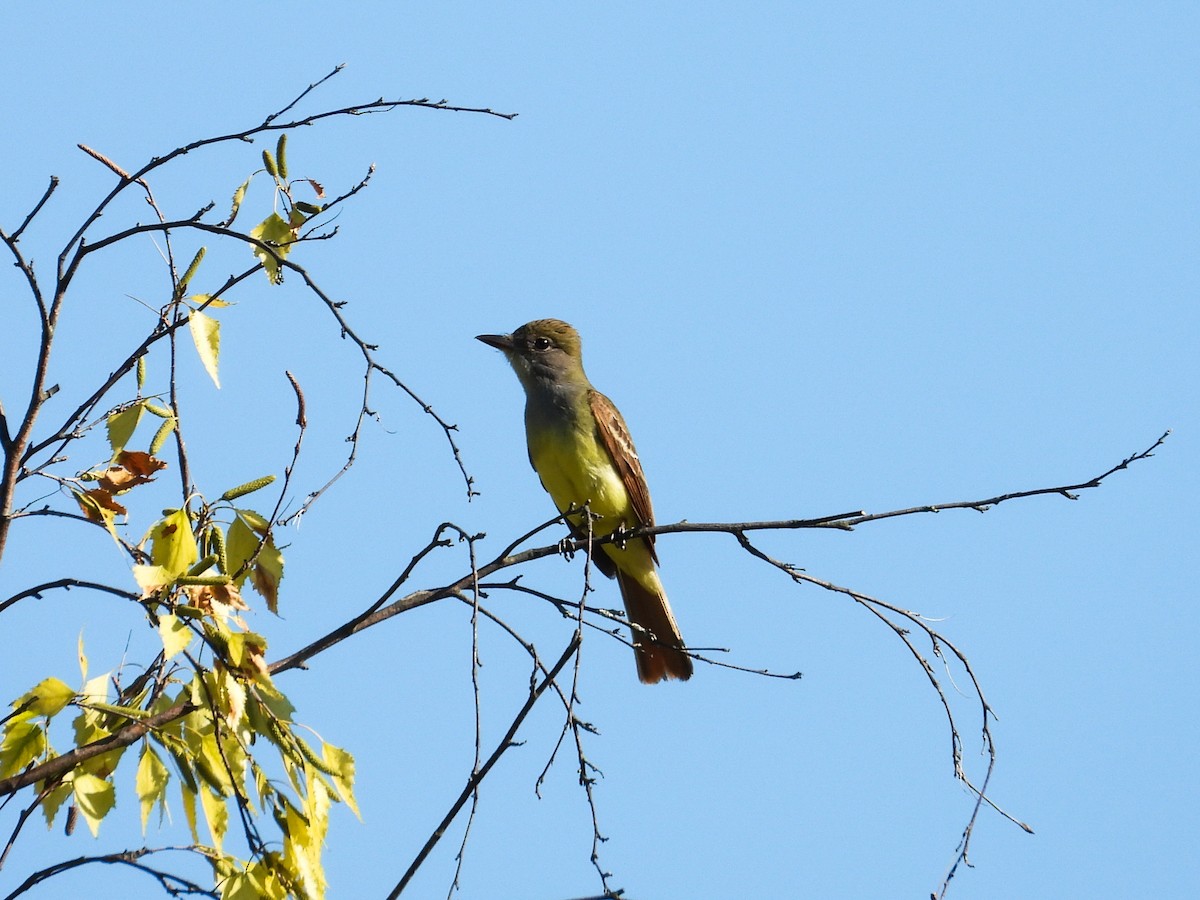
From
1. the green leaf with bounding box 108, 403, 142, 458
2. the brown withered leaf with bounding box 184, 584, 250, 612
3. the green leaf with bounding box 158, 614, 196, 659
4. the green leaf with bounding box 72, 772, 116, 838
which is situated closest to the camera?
the green leaf with bounding box 158, 614, 196, 659

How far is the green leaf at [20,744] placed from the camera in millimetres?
3049

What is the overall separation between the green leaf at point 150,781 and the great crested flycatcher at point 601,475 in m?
4.35

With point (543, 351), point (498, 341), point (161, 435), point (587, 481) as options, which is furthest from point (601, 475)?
point (161, 435)

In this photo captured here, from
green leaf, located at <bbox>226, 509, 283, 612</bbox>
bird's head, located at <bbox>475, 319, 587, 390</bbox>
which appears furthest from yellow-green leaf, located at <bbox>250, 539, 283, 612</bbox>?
bird's head, located at <bbox>475, 319, 587, 390</bbox>

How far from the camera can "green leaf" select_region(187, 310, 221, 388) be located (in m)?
3.17

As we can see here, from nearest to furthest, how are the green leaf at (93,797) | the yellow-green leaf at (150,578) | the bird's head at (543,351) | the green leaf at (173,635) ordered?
Answer: 1. the green leaf at (173,635)
2. the yellow-green leaf at (150,578)
3. the green leaf at (93,797)
4. the bird's head at (543,351)

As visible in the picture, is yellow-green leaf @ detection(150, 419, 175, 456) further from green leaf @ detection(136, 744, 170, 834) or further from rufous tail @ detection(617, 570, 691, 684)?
rufous tail @ detection(617, 570, 691, 684)

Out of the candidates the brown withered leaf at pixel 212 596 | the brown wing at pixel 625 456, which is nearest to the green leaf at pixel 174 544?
the brown withered leaf at pixel 212 596

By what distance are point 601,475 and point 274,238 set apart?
4196 mm

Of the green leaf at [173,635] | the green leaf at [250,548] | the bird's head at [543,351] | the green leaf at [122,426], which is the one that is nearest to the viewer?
the green leaf at [173,635]

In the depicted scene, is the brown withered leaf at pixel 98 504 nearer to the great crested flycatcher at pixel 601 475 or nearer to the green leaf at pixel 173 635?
the green leaf at pixel 173 635

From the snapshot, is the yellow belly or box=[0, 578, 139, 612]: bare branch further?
the yellow belly

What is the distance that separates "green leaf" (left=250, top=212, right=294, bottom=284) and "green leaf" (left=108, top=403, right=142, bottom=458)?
0.50m

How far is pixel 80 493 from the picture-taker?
10.3 feet
